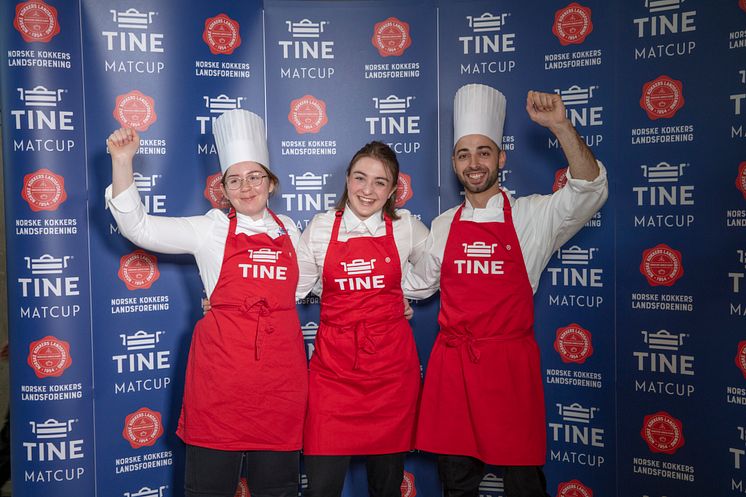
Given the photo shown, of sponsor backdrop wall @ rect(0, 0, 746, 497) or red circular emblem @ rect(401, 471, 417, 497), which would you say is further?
red circular emblem @ rect(401, 471, 417, 497)

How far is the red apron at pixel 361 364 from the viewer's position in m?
2.26

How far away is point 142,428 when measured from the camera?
265 cm

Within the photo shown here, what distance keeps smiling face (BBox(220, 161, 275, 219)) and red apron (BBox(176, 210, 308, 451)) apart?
9 centimetres

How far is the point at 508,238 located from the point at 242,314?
103cm

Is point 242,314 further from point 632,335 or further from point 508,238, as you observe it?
point 632,335

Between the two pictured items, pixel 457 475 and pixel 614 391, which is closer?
pixel 457 475

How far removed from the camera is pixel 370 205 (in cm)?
236

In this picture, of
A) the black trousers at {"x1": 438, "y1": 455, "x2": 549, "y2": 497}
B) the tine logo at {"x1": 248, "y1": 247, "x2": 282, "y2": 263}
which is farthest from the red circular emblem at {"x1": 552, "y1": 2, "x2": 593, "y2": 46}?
the black trousers at {"x1": 438, "y1": 455, "x2": 549, "y2": 497}

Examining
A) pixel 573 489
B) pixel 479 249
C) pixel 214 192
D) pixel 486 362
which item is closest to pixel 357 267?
pixel 479 249

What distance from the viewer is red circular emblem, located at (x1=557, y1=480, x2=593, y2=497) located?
2.66 meters

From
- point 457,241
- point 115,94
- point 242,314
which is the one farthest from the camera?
point 115,94

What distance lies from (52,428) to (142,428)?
1.14ft

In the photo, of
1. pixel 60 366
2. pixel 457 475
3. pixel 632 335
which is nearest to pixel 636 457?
pixel 632 335

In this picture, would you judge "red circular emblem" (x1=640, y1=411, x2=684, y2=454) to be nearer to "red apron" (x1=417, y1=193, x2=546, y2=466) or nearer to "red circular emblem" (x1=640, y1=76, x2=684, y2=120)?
"red apron" (x1=417, y1=193, x2=546, y2=466)
